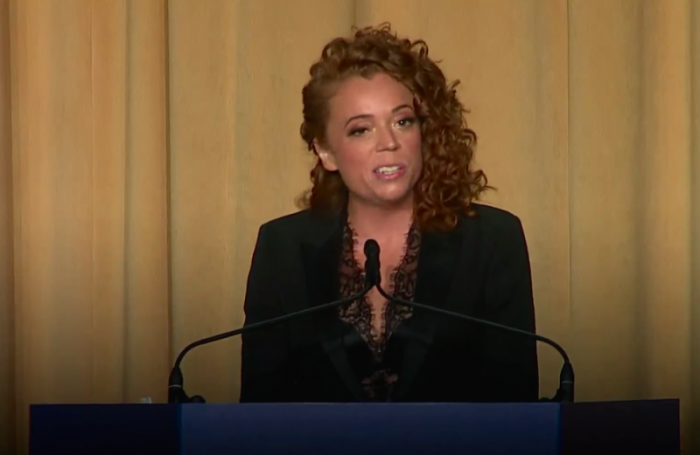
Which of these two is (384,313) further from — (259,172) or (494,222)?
(259,172)

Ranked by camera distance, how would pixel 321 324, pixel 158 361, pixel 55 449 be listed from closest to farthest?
1. pixel 55 449
2. pixel 321 324
3. pixel 158 361

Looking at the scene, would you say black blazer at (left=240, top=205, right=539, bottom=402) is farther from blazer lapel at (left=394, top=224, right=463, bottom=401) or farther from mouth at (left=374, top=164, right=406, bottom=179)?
mouth at (left=374, top=164, right=406, bottom=179)

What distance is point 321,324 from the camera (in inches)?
71.9

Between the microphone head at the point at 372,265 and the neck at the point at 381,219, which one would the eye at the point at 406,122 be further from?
the microphone head at the point at 372,265

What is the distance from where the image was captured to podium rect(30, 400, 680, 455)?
1208 millimetres

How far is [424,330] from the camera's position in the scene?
1.82 metres

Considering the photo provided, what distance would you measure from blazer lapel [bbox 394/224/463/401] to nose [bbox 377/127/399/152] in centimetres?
18

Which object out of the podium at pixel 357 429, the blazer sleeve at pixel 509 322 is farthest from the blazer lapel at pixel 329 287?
the podium at pixel 357 429

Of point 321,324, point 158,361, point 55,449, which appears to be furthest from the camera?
point 158,361

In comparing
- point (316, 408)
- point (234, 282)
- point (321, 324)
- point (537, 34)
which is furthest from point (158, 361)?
point (537, 34)

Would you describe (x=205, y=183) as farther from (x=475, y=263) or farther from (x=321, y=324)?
(x=475, y=263)

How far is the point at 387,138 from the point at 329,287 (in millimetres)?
296

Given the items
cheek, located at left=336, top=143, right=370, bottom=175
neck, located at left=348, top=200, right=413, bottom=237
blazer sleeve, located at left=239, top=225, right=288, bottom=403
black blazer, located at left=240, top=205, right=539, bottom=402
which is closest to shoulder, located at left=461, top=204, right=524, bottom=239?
black blazer, located at left=240, top=205, right=539, bottom=402

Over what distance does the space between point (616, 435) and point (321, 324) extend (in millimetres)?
725
